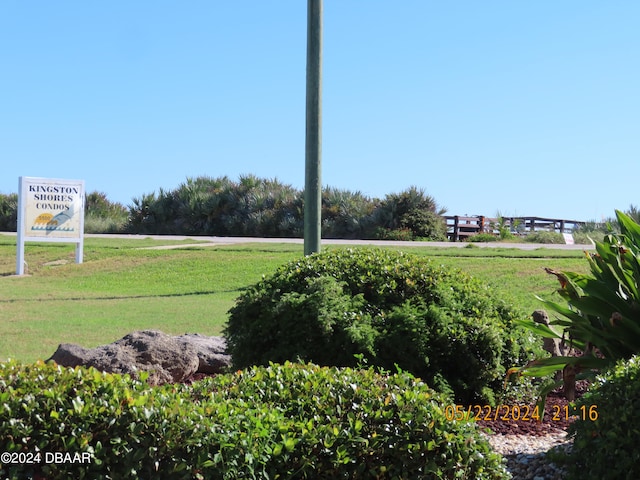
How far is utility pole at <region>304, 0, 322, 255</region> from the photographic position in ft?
31.3

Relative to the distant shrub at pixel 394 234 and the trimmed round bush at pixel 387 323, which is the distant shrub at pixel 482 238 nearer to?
the distant shrub at pixel 394 234

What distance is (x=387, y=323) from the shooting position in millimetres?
5621

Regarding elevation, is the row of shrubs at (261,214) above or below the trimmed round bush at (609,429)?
above

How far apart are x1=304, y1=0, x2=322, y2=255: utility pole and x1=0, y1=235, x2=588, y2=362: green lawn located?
185 cm

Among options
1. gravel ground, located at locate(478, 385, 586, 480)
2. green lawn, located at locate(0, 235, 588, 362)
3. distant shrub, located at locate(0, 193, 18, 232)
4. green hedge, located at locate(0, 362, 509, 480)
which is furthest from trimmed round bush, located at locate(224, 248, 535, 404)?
distant shrub, located at locate(0, 193, 18, 232)

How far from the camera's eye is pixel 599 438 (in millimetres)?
3980

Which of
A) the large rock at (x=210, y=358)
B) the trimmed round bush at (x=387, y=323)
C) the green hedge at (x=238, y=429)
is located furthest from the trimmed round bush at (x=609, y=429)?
the large rock at (x=210, y=358)

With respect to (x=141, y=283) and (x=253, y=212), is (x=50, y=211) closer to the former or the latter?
(x=141, y=283)

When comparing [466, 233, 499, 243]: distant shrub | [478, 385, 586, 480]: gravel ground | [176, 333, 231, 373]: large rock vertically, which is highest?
[466, 233, 499, 243]: distant shrub

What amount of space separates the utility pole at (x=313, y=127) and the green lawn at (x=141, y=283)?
185 cm

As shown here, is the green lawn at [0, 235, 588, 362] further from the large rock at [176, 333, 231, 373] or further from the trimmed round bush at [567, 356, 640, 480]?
the trimmed round bush at [567, 356, 640, 480]

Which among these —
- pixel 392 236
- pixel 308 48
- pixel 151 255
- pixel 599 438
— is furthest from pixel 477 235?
pixel 599 438

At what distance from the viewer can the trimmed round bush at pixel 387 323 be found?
547 cm
